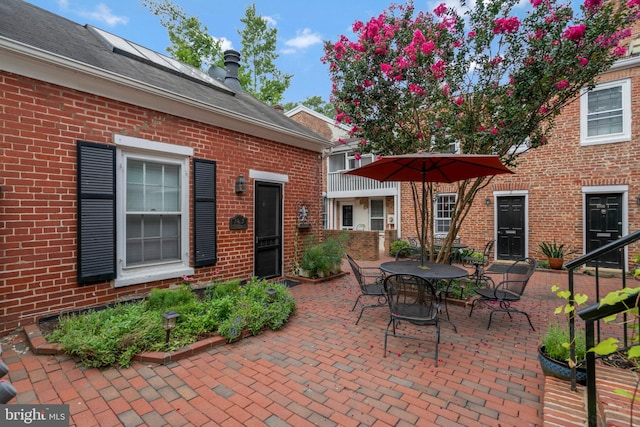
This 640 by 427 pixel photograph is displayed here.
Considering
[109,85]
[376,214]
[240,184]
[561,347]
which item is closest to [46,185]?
[109,85]

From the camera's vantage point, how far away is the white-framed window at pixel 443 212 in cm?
1155

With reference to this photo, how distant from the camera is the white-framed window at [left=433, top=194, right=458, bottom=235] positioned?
11.5m

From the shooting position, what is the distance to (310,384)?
111 inches

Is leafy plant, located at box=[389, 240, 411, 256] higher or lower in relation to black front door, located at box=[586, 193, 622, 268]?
lower

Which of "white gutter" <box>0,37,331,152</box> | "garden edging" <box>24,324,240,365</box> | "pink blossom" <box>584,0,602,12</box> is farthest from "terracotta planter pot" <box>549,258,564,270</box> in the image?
"garden edging" <box>24,324,240,365</box>

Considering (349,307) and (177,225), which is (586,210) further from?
(177,225)

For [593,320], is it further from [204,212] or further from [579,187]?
[579,187]

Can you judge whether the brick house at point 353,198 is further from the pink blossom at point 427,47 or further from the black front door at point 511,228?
the pink blossom at point 427,47

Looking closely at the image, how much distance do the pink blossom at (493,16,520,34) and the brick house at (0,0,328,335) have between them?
4.26 meters

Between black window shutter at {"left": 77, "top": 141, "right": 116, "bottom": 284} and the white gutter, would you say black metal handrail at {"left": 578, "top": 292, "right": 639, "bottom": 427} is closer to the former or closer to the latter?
black window shutter at {"left": 77, "top": 141, "right": 116, "bottom": 284}

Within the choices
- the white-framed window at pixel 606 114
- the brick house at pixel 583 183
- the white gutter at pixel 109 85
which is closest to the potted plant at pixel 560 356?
the white gutter at pixel 109 85

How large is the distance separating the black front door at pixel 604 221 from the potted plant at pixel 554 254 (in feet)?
2.44

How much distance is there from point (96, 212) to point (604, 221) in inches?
465

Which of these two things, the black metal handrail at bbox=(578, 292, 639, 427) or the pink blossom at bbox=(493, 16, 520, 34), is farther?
the pink blossom at bbox=(493, 16, 520, 34)
